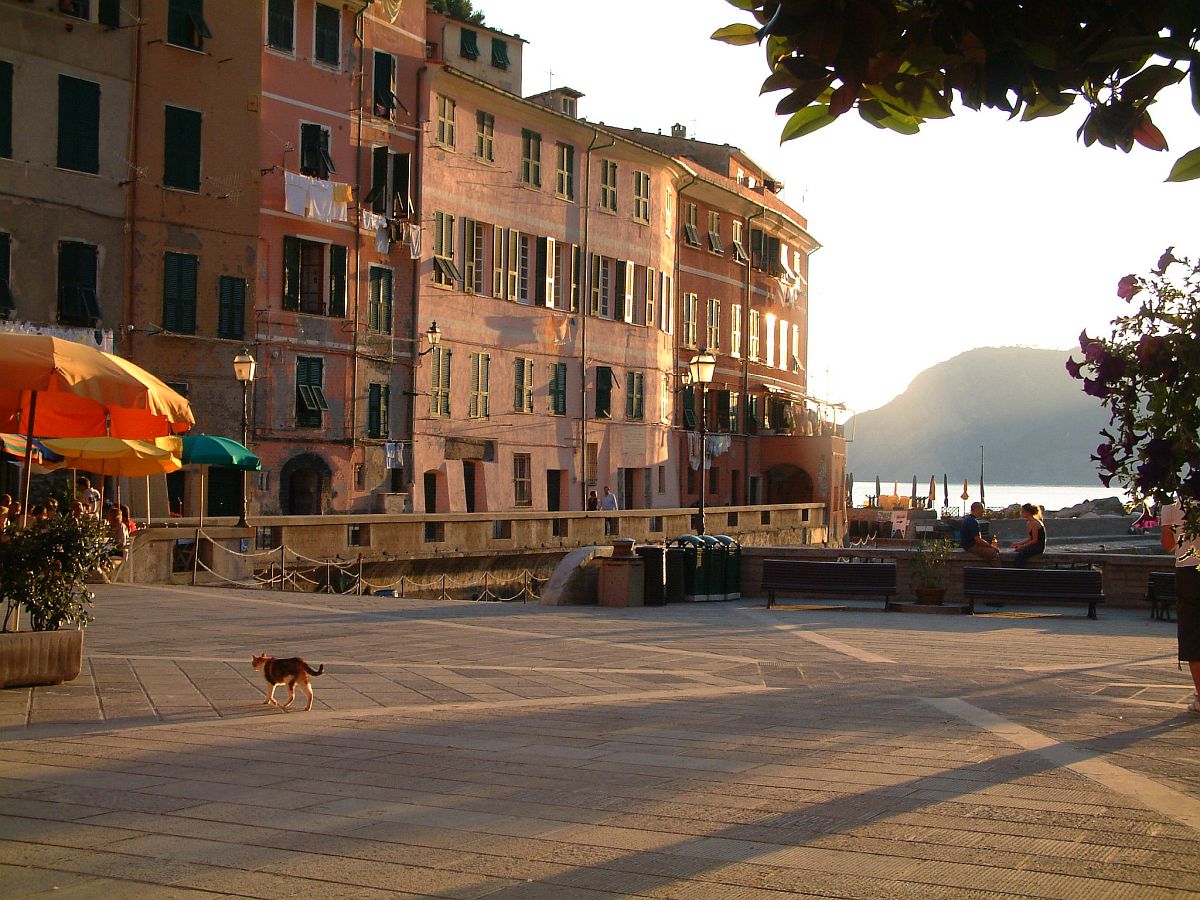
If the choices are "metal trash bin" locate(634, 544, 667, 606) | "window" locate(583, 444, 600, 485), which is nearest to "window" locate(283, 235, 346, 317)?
"window" locate(583, 444, 600, 485)

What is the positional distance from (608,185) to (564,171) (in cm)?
259

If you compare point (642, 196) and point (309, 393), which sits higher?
point (642, 196)

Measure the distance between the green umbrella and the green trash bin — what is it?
9607mm

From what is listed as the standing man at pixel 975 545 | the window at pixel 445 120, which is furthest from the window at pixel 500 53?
the standing man at pixel 975 545

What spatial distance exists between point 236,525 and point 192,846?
20801 millimetres

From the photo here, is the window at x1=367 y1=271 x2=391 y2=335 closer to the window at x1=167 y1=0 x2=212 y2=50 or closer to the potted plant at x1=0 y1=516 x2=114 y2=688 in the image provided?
the window at x1=167 y1=0 x2=212 y2=50

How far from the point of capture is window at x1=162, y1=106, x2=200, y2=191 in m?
32.7

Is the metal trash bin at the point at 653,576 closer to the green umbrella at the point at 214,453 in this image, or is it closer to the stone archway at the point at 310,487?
the green umbrella at the point at 214,453

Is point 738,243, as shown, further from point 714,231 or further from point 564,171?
point 564,171

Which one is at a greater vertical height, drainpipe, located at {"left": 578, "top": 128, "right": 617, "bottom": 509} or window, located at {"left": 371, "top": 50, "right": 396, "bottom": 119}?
window, located at {"left": 371, "top": 50, "right": 396, "bottom": 119}

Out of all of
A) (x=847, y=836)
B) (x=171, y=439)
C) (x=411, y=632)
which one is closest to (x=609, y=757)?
(x=847, y=836)

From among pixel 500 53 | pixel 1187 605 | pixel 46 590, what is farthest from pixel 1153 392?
pixel 500 53

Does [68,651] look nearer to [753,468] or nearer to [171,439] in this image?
[171,439]

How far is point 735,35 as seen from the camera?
3.54m
